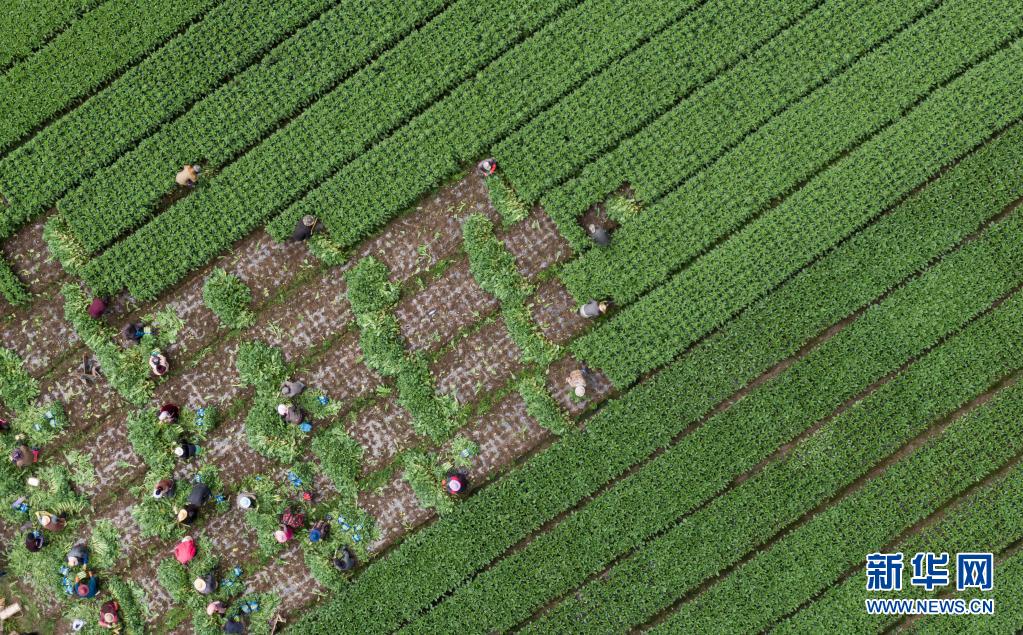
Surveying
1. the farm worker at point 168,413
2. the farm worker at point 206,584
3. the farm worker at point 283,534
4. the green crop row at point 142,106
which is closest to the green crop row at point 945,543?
the farm worker at point 283,534

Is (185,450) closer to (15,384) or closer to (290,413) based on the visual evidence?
(290,413)

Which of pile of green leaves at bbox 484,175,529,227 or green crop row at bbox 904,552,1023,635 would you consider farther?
pile of green leaves at bbox 484,175,529,227

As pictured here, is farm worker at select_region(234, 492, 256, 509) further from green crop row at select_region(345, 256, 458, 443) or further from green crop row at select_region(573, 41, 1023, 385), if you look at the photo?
green crop row at select_region(573, 41, 1023, 385)

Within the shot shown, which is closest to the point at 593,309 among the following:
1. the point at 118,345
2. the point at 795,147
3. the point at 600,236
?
the point at 600,236

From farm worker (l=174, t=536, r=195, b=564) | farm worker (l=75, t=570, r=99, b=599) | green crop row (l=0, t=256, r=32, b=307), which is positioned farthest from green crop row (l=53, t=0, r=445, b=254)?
farm worker (l=75, t=570, r=99, b=599)

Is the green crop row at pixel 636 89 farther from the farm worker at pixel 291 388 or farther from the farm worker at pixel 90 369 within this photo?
the farm worker at pixel 90 369
